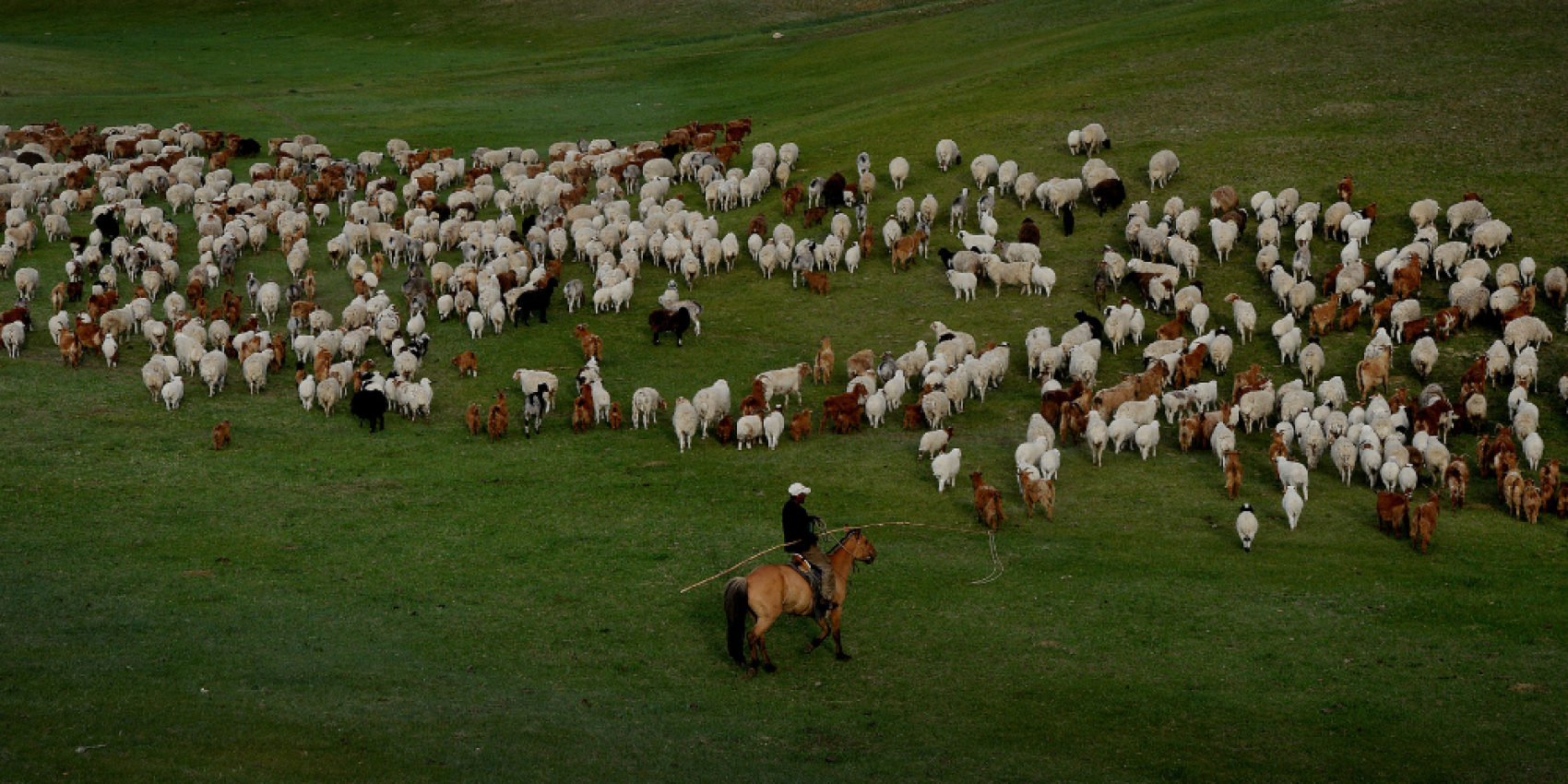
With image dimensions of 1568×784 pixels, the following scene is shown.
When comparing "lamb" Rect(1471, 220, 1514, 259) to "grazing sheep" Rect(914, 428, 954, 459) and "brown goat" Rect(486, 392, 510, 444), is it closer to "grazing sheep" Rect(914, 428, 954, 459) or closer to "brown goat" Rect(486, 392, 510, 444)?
"grazing sheep" Rect(914, 428, 954, 459)

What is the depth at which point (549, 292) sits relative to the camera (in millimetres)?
33781

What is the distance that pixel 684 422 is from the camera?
24953 mm

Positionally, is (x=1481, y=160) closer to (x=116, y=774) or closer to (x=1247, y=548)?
(x=1247, y=548)

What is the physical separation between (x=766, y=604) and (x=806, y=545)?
1.28m

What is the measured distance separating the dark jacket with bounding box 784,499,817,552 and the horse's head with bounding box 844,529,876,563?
17.1 inches

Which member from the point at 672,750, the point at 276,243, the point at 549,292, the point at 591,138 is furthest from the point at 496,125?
the point at 672,750

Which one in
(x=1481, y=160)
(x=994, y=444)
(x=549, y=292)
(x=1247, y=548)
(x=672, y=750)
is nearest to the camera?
(x=672, y=750)

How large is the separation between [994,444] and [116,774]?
16.4 m

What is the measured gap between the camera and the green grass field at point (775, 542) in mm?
13711

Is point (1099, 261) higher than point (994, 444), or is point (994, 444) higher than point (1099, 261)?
point (1099, 261)

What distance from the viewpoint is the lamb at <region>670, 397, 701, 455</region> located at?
81.8ft

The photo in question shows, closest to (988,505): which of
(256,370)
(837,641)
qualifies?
(837,641)

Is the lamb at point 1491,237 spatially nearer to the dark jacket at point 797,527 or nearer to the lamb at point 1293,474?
the lamb at point 1293,474

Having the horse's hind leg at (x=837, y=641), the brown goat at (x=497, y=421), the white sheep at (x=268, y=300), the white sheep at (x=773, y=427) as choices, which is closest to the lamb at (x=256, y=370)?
the white sheep at (x=268, y=300)
